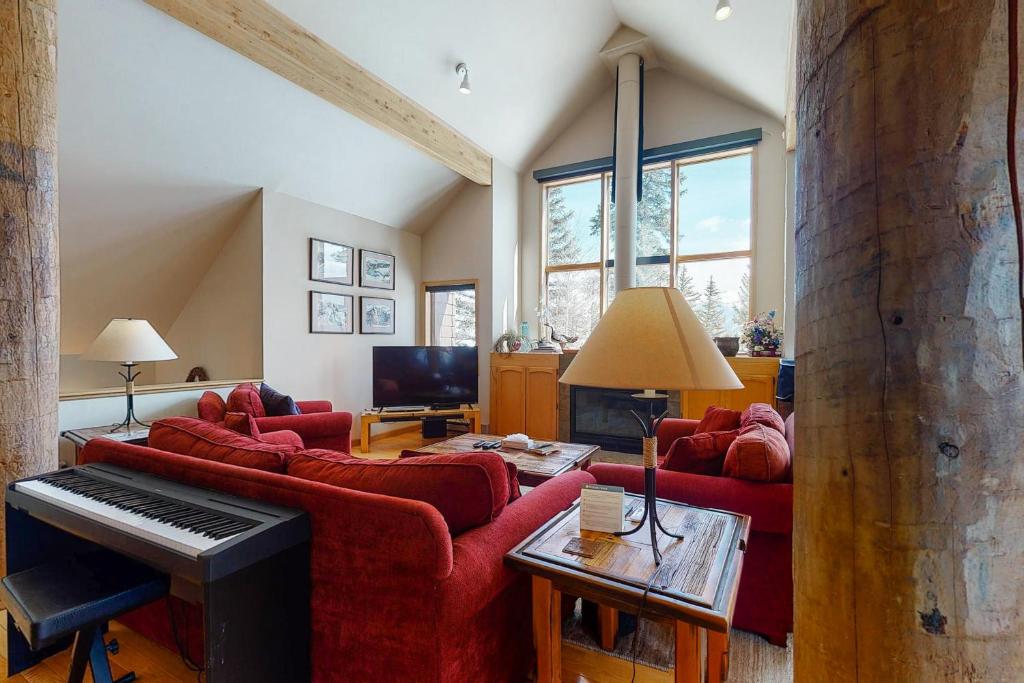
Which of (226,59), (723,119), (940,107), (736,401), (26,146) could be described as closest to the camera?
(940,107)

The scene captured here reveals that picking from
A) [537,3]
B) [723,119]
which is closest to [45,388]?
[537,3]

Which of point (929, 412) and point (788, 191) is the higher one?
point (788, 191)

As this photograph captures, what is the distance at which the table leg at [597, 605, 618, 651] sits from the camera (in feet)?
5.74

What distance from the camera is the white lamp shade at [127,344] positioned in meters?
2.82

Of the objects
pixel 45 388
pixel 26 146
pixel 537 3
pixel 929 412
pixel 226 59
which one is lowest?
pixel 45 388

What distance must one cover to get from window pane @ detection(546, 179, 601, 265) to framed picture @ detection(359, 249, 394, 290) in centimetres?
209

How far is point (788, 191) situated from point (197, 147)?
201 inches

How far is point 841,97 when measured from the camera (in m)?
0.52

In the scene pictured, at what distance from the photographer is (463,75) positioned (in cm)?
419

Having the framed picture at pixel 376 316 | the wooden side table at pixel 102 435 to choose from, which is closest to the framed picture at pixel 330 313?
the framed picture at pixel 376 316

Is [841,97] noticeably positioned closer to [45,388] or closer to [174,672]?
[174,672]

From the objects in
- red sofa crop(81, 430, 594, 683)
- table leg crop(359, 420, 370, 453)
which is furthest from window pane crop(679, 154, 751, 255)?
red sofa crop(81, 430, 594, 683)

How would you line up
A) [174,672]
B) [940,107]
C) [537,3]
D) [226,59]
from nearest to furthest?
1. [940,107]
2. [174,672]
3. [226,59]
4. [537,3]

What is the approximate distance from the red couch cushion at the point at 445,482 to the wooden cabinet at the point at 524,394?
3727 mm
